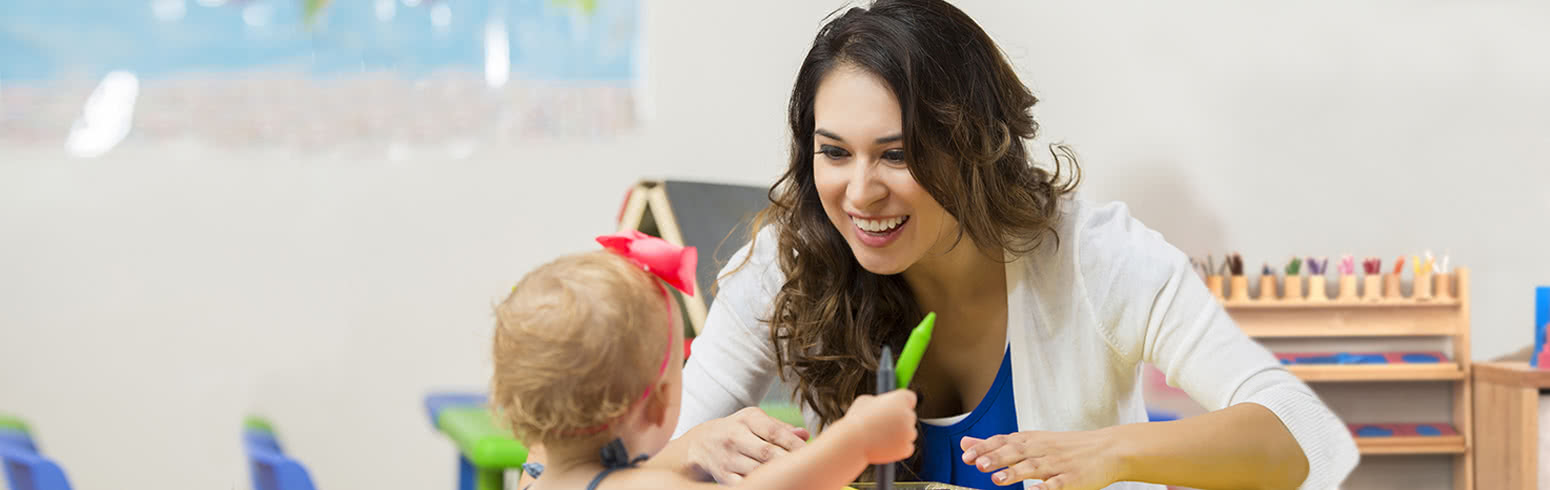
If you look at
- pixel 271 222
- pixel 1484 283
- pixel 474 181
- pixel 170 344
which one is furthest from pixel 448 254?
pixel 1484 283

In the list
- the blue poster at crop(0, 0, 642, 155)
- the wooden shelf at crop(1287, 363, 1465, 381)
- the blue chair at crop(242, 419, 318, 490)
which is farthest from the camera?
the wooden shelf at crop(1287, 363, 1465, 381)

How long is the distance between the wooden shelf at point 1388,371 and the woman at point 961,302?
→ 5.72 feet

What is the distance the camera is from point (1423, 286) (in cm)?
286

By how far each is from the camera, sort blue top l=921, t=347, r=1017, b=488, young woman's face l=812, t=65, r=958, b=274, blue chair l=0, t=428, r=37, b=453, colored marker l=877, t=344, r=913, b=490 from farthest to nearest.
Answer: blue chair l=0, t=428, r=37, b=453 → blue top l=921, t=347, r=1017, b=488 → young woman's face l=812, t=65, r=958, b=274 → colored marker l=877, t=344, r=913, b=490

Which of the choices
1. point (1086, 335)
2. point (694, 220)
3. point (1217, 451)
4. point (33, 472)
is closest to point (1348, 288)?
point (694, 220)

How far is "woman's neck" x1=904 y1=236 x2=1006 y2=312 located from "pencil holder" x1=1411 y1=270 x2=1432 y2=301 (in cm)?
203

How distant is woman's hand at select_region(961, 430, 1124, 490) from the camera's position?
0.85 meters

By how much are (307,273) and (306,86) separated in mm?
423

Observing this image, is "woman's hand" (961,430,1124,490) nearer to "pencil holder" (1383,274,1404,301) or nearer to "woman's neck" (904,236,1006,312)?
"woman's neck" (904,236,1006,312)

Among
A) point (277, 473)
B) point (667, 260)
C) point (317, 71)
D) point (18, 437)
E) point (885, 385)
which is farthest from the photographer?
point (317, 71)

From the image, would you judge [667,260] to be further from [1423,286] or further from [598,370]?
[1423,286]

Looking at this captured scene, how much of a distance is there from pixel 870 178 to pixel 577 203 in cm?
180

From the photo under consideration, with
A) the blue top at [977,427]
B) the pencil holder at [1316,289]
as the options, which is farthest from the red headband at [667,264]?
the pencil holder at [1316,289]

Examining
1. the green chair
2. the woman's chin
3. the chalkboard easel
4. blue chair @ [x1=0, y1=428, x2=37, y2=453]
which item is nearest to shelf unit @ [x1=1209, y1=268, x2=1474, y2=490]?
the chalkboard easel
